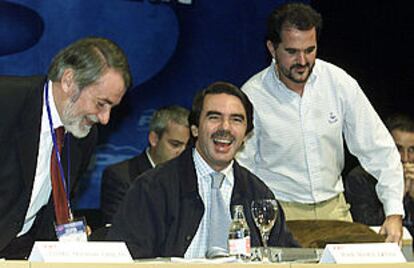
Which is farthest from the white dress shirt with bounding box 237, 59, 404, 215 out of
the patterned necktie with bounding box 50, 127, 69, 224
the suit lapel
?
the suit lapel

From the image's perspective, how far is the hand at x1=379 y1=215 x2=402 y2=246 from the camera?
14.4 feet

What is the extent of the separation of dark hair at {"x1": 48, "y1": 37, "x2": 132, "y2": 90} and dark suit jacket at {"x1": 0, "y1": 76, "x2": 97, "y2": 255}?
5.1 inches

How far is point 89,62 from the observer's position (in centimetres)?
378

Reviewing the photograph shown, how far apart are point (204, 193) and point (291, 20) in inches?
49.2

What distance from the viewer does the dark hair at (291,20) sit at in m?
4.85

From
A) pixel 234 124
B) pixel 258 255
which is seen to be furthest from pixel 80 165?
pixel 258 255

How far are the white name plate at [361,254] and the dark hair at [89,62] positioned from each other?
1310mm

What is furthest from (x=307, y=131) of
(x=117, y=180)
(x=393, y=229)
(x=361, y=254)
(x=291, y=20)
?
(x=361, y=254)

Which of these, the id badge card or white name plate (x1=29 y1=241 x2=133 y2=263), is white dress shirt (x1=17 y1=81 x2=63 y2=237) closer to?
the id badge card

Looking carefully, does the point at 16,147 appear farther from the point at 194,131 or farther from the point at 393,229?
the point at 393,229

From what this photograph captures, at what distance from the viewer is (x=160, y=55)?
6.00 m

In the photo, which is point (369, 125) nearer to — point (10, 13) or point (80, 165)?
point (80, 165)

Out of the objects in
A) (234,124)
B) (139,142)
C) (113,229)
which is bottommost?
(139,142)

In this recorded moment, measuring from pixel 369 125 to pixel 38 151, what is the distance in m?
1.88
